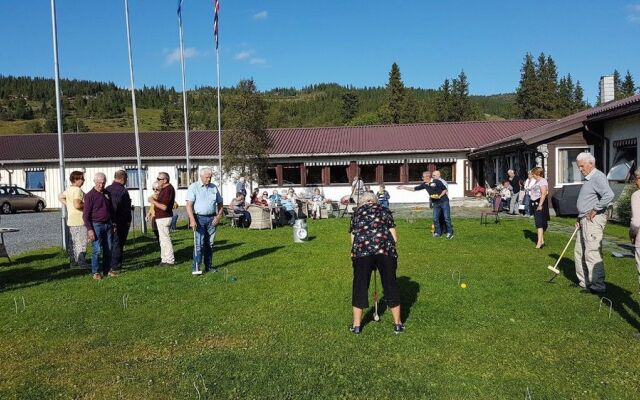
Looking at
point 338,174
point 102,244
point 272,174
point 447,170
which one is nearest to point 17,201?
point 272,174

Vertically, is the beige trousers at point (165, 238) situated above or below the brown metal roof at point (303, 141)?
below

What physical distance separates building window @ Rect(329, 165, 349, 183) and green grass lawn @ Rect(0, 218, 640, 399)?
68.9 feet

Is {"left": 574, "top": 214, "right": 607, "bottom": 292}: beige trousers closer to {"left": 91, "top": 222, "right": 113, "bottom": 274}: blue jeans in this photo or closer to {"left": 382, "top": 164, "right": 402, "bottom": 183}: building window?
{"left": 91, "top": 222, "right": 113, "bottom": 274}: blue jeans

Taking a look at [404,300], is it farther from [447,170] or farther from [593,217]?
[447,170]

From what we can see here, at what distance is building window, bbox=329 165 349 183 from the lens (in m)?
30.6

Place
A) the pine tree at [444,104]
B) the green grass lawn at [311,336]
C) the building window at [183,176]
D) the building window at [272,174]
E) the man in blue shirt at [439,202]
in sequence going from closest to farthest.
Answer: the green grass lawn at [311,336] → the man in blue shirt at [439,202] → the building window at [272,174] → the building window at [183,176] → the pine tree at [444,104]

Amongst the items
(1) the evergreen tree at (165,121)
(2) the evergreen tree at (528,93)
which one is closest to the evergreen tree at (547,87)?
(2) the evergreen tree at (528,93)

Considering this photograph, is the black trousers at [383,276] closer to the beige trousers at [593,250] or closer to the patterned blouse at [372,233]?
the patterned blouse at [372,233]

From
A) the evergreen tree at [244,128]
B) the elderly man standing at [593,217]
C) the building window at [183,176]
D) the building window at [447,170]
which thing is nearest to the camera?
the elderly man standing at [593,217]

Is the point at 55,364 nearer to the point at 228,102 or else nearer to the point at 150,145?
the point at 228,102

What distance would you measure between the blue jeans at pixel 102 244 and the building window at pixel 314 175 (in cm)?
2161

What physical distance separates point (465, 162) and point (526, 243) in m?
18.8

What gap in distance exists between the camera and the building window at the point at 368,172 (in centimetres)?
3056

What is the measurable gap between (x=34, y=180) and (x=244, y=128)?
1382cm
